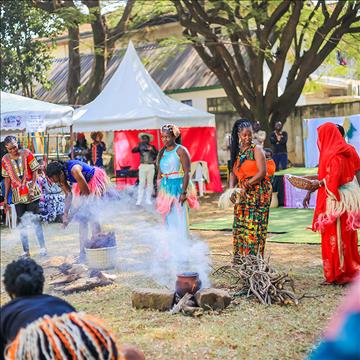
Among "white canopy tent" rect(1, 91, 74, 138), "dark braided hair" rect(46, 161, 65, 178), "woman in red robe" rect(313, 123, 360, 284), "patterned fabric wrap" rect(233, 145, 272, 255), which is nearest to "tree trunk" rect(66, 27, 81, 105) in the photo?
"white canopy tent" rect(1, 91, 74, 138)

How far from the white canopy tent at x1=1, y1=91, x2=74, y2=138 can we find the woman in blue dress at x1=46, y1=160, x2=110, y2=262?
4439 millimetres

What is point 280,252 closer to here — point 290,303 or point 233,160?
point 233,160

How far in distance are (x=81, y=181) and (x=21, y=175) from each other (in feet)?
5.23

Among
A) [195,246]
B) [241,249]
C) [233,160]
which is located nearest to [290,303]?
[241,249]

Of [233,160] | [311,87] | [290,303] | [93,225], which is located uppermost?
[311,87]

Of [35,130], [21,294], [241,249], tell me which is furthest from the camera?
[35,130]

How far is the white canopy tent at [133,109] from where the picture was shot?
551 inches

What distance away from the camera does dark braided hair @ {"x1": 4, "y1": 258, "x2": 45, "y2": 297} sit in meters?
2.87

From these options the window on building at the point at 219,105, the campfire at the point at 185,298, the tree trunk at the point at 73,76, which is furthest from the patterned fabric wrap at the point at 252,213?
the window on building at the point at 219,105

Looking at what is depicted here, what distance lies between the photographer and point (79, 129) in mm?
14508

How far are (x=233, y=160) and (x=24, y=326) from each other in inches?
175

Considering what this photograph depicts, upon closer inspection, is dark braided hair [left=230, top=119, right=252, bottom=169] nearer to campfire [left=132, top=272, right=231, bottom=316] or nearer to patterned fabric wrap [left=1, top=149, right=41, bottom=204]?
campfire [left=132, top=272, right=231, bottom=316]

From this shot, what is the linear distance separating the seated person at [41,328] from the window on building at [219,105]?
2024cm

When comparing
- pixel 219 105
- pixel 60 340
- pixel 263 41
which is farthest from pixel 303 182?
pixel 219 105
